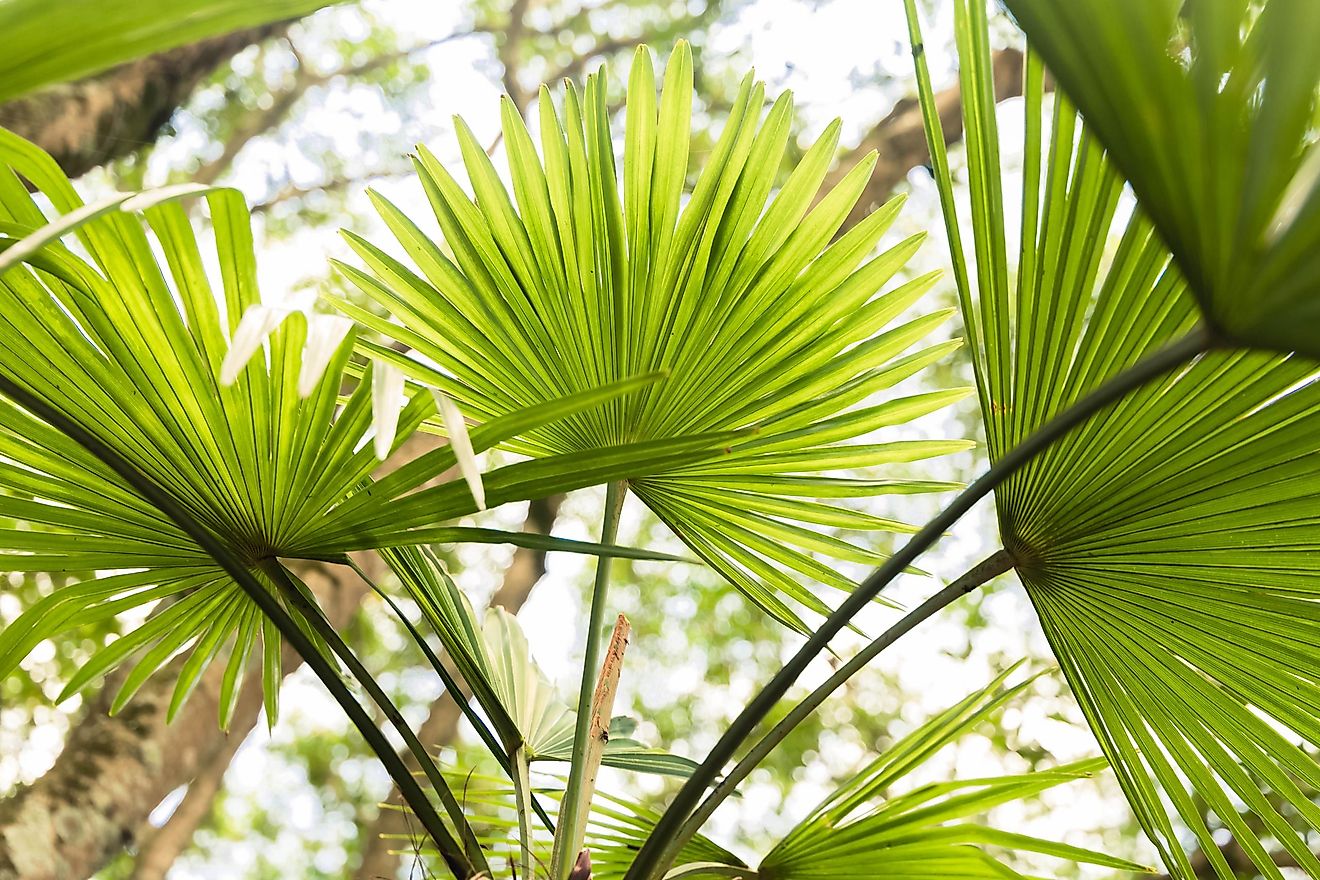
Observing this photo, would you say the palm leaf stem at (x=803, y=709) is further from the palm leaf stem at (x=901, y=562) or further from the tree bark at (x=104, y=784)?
the tree bark at (x=104, y=784)

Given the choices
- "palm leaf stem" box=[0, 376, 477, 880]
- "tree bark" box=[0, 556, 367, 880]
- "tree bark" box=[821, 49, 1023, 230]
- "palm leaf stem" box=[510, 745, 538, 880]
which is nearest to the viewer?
"palm leaf stem" box=[0, 376, 477, 880]

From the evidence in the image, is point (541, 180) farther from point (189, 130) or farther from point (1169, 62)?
point (189, 130)

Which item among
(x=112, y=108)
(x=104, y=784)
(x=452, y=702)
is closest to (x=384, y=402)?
(x=104, y=784)

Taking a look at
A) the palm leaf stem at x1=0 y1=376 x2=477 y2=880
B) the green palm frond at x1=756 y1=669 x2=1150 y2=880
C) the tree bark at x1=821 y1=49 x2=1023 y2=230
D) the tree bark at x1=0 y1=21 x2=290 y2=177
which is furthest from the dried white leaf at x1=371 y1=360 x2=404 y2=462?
the tree bark at x1=821 y1=49 x2=1023 y2=230

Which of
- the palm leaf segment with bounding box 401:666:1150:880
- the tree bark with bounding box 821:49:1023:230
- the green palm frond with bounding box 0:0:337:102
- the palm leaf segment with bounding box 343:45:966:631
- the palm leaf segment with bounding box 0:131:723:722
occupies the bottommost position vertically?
the palm leaf segment with bounding box 401:666:1150:880

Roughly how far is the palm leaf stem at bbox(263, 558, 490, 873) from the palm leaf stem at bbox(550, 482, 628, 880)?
0.07 metres

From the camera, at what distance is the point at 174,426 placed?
2.50ft

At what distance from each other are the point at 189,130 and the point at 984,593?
5.33 m

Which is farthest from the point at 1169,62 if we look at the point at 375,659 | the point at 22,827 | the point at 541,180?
the point at 375,659

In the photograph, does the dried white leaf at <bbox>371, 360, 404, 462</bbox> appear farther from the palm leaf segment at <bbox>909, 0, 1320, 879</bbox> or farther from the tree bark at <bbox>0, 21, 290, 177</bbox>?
the tree bark at <bbox>0, 21, 290, 177</bbox>

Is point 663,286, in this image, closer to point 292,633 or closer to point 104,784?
point 292,633

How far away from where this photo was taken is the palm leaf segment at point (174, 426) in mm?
657

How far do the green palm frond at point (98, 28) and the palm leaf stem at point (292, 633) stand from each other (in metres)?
0.31

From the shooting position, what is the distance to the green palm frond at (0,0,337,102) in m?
0.42
